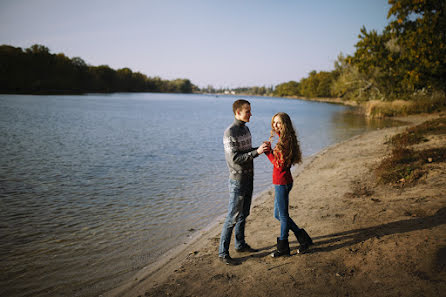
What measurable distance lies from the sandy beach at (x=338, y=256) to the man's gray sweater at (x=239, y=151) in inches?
59.1

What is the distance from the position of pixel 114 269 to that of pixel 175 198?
3.71 m

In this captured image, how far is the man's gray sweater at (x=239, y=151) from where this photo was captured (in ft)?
13.0

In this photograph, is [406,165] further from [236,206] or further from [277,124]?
[236,206]

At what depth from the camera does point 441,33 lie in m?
19.0

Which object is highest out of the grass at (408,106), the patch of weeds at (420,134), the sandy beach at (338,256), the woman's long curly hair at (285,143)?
the grass at (408,106)

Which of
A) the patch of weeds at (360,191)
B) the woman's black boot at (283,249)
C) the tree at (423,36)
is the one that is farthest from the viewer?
the tree at (423,36)

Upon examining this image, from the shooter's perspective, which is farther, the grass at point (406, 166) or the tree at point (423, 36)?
the tree at point (423, 36)

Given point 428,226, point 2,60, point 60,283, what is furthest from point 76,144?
point 2,60

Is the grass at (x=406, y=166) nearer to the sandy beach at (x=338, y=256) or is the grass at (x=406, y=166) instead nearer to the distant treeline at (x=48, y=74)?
the sandy beach at (x=338, y=256)

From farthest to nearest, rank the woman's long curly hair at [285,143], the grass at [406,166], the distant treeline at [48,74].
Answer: the distant treeline at [48,74] < the grass at [406,166] < the woman's long curly hair at [285,143]

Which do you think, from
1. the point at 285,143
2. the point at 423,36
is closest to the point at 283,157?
Answer: the point at 285,143

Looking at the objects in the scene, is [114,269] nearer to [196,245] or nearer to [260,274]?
[196,245]

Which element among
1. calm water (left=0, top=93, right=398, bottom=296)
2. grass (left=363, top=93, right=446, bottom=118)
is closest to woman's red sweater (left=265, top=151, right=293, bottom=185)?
calm water (left=0, top=93, right=398, bottom=296)

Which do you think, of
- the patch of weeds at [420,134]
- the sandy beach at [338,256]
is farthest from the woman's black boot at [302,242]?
the patch of weeds at [420,134]
